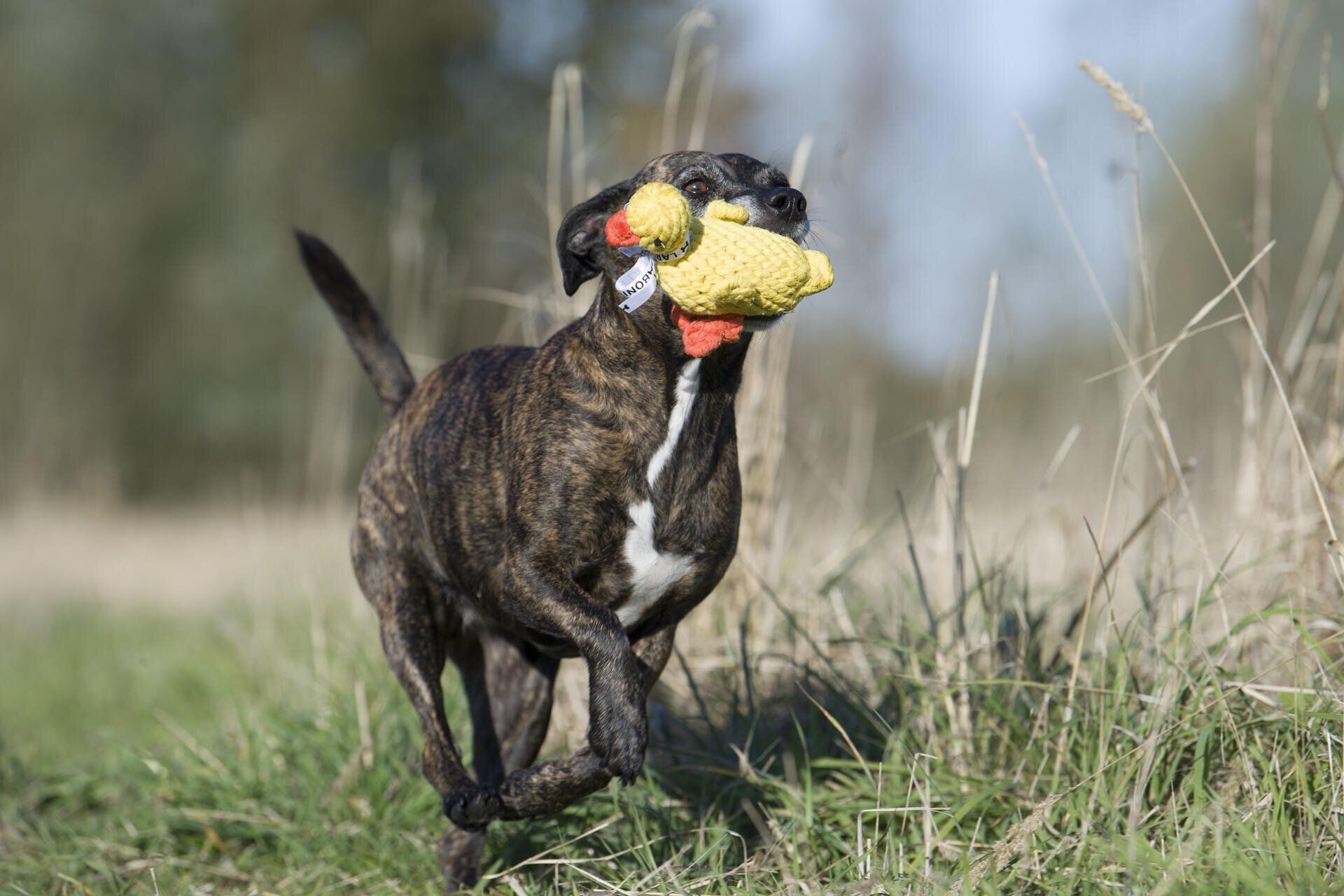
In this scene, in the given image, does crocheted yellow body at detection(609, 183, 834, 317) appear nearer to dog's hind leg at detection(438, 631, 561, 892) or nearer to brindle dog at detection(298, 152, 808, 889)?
brindle dog at detection(298, 152, 808, 889)

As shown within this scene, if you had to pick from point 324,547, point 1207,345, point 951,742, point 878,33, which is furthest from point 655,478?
point 878,33

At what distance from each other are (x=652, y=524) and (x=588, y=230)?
835mm

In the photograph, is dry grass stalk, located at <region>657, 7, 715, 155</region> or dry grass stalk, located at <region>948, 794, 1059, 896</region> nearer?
dry grass stalk, located at <region>948, 794, 1059, 896</region>

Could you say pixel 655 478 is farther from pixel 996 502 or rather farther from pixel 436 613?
pixel 996 502

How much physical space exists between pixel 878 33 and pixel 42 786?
17564 millimetres

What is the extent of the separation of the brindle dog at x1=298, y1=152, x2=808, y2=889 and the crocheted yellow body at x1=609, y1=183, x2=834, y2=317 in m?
0.15

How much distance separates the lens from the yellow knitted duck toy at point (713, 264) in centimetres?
261

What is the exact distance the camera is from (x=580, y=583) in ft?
10.0

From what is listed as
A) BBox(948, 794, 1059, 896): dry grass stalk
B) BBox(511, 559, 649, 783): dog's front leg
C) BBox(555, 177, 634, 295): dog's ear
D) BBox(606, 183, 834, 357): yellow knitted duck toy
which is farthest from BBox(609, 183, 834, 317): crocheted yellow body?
BBox(948, 794, 1059, 896): dry grass stalk

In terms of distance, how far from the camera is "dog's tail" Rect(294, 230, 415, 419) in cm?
409

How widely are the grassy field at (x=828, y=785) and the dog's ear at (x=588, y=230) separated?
127 cm

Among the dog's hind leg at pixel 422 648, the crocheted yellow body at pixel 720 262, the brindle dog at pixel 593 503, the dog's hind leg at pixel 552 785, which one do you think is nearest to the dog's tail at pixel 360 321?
the dog's hind leg at pixel 422 648

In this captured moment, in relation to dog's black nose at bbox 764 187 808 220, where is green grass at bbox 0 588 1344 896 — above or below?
below

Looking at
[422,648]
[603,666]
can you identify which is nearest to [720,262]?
[603,666]
